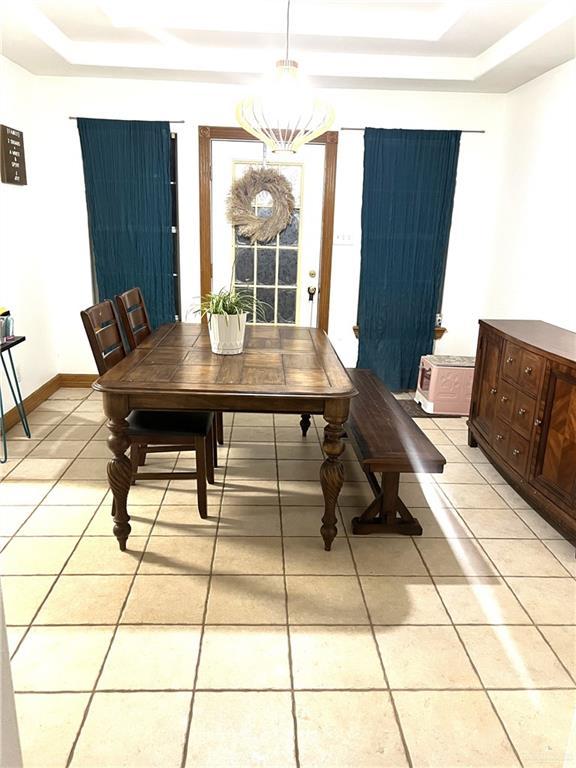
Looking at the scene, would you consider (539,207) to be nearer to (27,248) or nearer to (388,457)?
(388,457)

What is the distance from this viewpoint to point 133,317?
330 centimetres

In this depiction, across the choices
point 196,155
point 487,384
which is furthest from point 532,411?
point 196,155

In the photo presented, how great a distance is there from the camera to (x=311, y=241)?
15.2 ft

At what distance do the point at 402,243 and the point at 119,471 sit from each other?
3.08 metres

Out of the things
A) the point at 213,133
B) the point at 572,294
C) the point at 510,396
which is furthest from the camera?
the point at 213,133

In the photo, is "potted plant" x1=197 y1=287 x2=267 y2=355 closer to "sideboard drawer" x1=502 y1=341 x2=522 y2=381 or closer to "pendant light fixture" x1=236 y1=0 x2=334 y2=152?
"pendant light fixture" x1=236 y1=0 x2=334 y2=152

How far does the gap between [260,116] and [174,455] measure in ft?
6.54

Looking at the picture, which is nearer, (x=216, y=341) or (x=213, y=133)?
(x=216, y=341)

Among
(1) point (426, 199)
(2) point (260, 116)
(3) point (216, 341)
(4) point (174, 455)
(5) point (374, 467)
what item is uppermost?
(2) point (260, 116)

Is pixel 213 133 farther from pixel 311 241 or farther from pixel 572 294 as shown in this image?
pixel 572 294

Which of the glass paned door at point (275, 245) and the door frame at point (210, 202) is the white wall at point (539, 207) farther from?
the glass paned door at point (275, 245)

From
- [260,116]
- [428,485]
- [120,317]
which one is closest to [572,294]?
[428,485]

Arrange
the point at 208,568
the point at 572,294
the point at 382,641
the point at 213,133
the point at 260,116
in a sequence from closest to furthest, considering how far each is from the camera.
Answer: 1. the point at 382,641
2. the point at 208,568
3. the point at 260,116
4. the point at 572,294
5. the point at 213,133

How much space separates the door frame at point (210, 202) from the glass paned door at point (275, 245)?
0.13 feet
